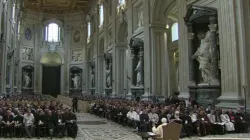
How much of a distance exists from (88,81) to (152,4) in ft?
84.0

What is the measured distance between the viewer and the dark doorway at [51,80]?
45.2m

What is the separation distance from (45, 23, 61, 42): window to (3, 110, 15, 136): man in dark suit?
36.5 m

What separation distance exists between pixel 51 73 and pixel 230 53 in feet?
123

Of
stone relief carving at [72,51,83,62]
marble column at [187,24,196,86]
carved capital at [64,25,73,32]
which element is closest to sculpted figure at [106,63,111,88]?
stone relief carving at [72,51,83,62]

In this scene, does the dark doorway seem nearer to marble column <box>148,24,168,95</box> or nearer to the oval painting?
the oval painting

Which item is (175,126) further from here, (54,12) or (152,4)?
(54,12)

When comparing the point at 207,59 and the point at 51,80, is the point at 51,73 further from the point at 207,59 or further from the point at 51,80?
the point at 207,59

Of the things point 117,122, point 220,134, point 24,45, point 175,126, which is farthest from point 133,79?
point 24,45

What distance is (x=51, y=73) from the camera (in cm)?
4538

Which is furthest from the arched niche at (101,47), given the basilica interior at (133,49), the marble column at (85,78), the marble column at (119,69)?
the marble column at (85,78)

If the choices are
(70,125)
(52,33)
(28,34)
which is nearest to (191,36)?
(70,125)

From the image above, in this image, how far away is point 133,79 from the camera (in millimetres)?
22156

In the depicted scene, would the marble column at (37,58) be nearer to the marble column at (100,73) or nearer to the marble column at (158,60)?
the marble column at (100,73)

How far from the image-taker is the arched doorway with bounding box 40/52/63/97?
45.1 m
